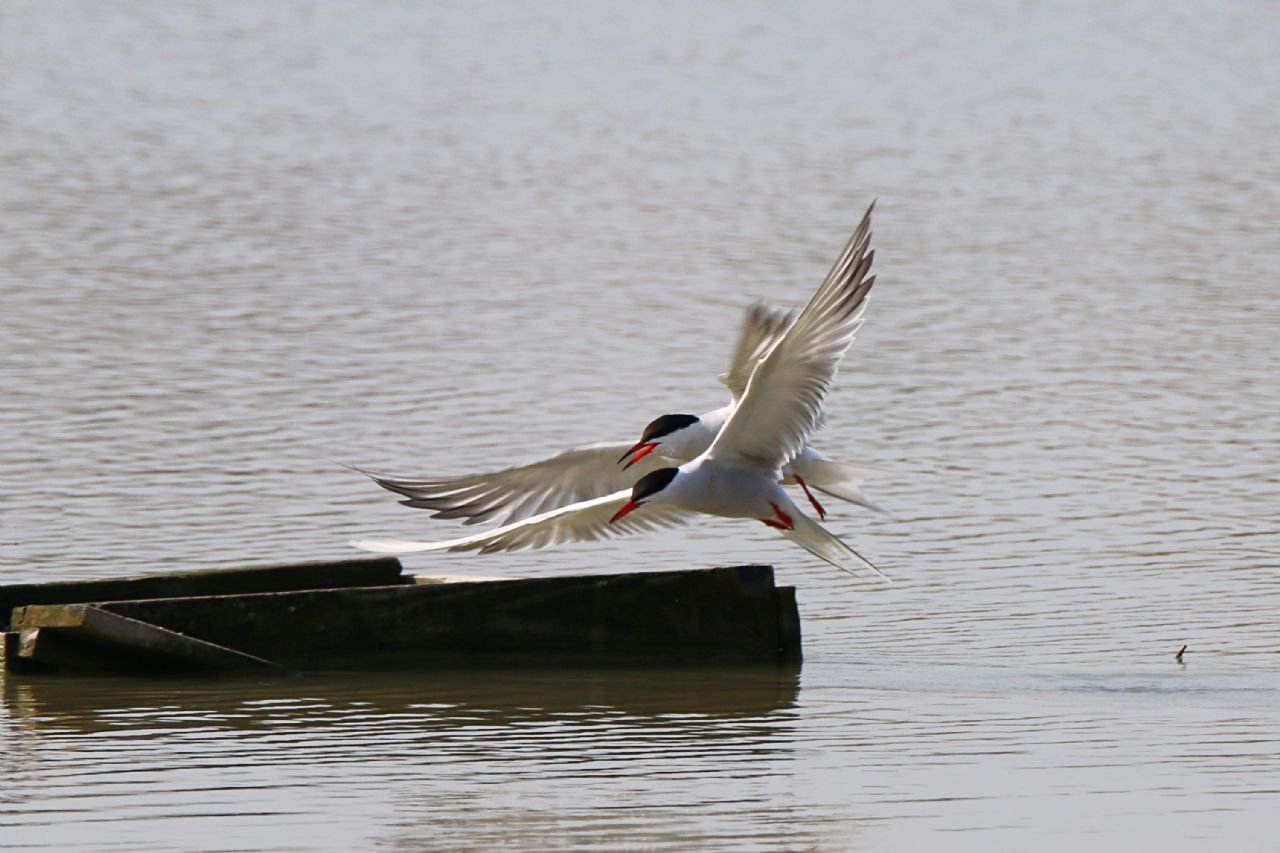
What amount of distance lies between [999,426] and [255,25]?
27107 mm

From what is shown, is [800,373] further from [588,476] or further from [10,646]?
[10,646]

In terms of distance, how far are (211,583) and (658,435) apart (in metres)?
1.94

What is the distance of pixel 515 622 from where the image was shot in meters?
9.34

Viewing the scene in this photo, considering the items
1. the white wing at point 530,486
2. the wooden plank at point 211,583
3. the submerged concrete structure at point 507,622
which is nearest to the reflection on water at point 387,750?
the submerged concrete structure at point 507,622

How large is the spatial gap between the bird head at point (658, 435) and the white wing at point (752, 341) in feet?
1.23

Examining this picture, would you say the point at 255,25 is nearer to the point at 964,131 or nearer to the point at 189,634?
the point at 964,131

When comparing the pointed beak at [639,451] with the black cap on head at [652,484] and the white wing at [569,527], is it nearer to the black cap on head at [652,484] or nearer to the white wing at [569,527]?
the white wing at [569,527]

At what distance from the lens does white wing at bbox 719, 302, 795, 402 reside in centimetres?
1033

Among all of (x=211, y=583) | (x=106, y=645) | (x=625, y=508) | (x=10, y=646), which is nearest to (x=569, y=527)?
(x=625, y=508)

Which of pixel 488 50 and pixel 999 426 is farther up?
pixel 488 50

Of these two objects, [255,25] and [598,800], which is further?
[255,25]

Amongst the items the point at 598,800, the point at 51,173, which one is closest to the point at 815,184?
the point at 51,173

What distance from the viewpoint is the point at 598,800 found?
293 inches

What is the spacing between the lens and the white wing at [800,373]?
851 cm
